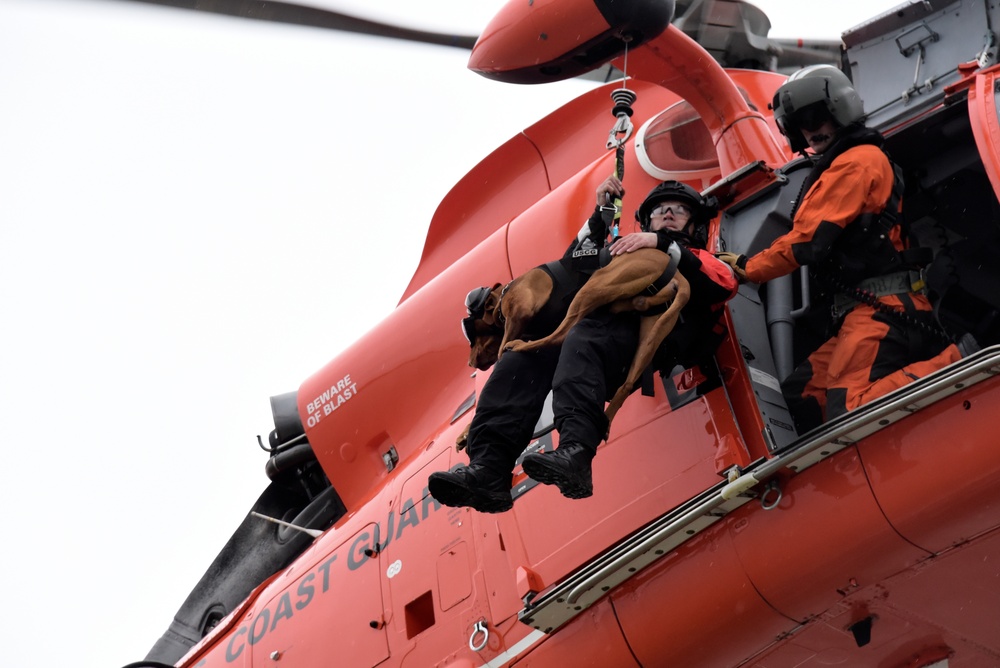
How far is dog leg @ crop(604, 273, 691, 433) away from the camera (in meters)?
4.72

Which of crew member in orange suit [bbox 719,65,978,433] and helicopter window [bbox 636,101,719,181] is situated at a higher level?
helicopter window [bbox 636,101,719,181]

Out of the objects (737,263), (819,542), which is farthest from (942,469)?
(737,263)

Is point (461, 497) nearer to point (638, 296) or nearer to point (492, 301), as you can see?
point (492, 301)

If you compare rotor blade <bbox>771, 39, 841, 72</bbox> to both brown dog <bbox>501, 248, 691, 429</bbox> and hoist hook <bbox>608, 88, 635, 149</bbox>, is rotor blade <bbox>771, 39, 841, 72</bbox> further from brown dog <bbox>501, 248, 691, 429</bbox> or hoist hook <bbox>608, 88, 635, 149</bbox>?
brown dog <bbox>501, 248, 691, 429</bbox>

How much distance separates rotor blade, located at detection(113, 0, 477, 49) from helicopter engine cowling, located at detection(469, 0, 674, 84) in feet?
1.56

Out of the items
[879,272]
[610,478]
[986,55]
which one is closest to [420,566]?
[610,478]

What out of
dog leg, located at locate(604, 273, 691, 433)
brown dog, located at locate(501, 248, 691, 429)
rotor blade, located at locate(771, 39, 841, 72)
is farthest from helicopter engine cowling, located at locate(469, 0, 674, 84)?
rotor blade, located at locate(771, 39, 841, 72)

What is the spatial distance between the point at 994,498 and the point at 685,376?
1.30 m

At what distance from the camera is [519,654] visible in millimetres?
5441

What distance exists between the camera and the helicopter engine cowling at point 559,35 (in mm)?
5367

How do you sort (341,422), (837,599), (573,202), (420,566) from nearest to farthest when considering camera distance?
(837,599) < (420,566) < (573,202) < (341,422)

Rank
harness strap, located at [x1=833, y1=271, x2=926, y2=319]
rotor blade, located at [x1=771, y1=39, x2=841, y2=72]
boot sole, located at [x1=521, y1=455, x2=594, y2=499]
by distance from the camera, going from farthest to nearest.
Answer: rotor blade, located at [x1=771, y1=39, x2=841, y2=72] → harness strap, located at [x1=833, y1=271, x2=926, y2=319] → boot sole, located at [x1=521, y1=455, x2=594, y2=499]

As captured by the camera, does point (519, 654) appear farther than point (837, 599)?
Yes

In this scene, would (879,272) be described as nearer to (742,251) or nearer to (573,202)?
(742,251)
